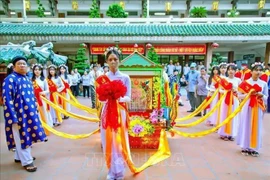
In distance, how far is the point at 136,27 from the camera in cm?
1230

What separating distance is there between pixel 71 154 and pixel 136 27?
10.1m

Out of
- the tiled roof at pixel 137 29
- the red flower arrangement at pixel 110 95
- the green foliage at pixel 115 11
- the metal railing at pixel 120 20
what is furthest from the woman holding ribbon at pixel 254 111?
the green foliage at pixel 115 11

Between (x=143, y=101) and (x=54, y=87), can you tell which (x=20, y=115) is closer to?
(x=143, y=101)

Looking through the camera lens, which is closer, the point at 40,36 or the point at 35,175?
the point at 35,175

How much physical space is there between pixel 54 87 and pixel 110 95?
3.45 meters

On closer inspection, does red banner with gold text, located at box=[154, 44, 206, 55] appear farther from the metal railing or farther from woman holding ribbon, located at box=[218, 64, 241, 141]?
woman holding ribbon, located at box=[218, 64, 241, 141]

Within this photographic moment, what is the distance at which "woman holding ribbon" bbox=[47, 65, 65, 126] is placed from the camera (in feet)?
17.5

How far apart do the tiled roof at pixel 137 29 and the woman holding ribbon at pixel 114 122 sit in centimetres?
897

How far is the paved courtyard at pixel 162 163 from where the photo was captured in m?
2.83

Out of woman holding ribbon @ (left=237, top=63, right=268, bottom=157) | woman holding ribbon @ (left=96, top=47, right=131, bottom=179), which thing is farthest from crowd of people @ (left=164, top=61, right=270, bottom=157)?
woman holding ribbon @ (left=96, top=47, right=131, bottom=179)

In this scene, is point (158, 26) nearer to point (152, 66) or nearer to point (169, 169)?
point (152, 66)

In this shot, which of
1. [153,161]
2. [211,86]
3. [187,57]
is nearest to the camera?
[153,161]

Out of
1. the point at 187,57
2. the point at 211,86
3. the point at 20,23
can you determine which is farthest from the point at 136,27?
the point at 211,86

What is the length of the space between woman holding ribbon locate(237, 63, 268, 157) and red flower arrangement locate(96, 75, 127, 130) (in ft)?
7.43
